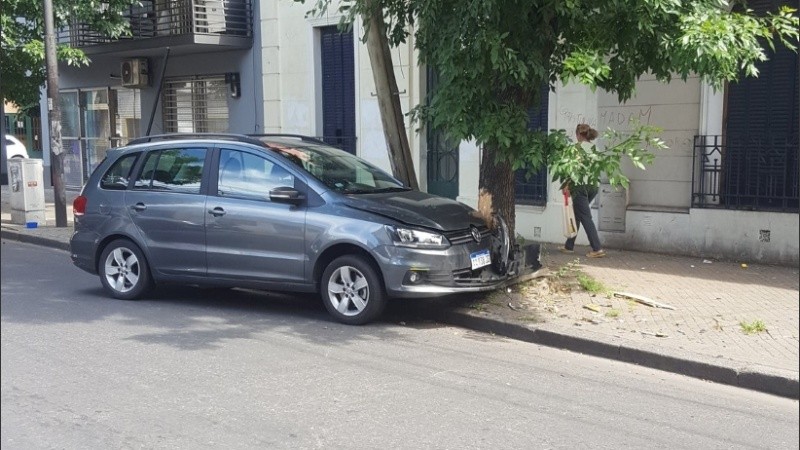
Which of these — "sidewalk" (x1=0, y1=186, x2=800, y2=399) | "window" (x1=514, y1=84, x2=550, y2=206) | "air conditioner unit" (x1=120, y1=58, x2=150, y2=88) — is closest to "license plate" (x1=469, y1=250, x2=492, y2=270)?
"sidewalk" (x1=0, y1=186, x2=800, y2=399)

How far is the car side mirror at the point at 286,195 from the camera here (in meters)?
8.09

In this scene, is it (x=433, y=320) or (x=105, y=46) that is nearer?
(x=433, y=320)

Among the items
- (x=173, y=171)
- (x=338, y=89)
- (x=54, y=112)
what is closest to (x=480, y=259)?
(x=173, y=171)

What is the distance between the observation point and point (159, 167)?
9.16 meters

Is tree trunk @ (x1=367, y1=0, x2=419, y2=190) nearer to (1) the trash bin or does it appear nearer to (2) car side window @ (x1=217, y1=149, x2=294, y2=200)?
(2) car side window @ (x1=217, y1=149, x2=294, y2=200)

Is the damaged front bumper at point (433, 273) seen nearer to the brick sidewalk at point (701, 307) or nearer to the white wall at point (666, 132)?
the brick sidewalk at point (701, 307)

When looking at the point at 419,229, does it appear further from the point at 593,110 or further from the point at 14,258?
the point at 14,258

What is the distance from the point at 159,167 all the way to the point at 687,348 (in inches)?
228

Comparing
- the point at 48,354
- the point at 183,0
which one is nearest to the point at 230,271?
the point at 48,354

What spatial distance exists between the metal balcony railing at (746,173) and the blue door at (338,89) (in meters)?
6.92

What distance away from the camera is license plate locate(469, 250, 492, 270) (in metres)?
8.04

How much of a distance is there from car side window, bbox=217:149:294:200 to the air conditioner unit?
39.0 feet

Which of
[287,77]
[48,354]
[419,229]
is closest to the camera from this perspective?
[48,354]

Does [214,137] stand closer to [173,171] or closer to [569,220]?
[173,171]
